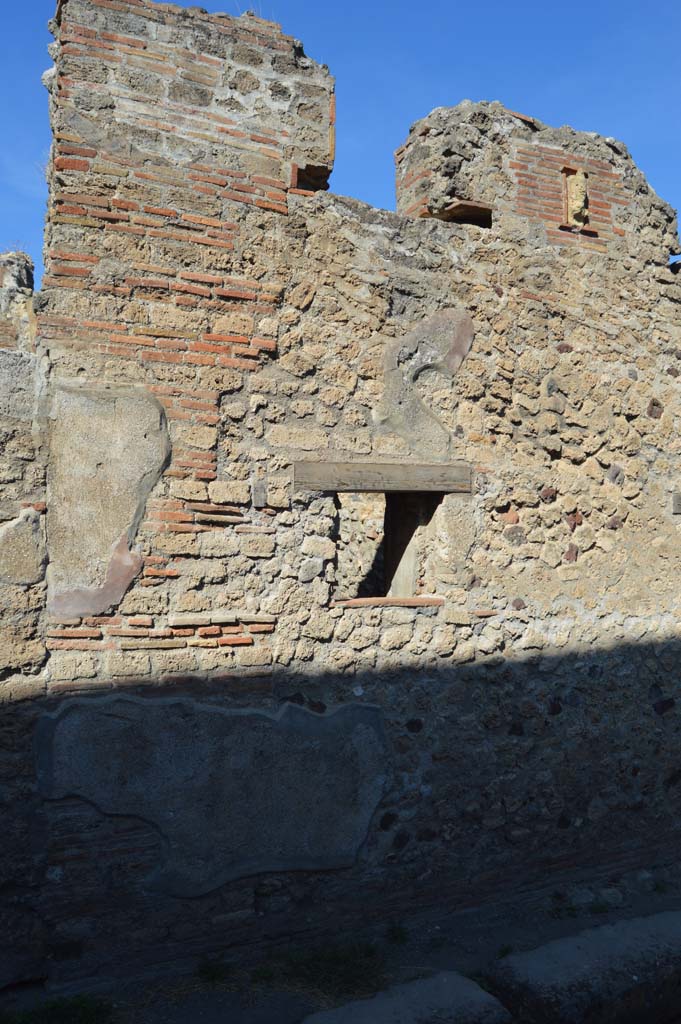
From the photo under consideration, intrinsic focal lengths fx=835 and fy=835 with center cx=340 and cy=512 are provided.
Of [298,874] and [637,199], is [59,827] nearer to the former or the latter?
[298,874]

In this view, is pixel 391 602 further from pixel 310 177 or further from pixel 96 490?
pixel 310 177

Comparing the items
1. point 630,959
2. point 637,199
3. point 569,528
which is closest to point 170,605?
point 569,528

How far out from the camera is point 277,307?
3828 millimetres

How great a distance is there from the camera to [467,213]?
448cm

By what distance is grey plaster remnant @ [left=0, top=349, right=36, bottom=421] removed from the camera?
327cm

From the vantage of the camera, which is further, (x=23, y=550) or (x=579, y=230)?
(x=579, y=230)

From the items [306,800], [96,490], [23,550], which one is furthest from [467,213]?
[306,800]

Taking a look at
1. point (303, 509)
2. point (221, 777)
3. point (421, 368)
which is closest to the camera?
point (221, 777)

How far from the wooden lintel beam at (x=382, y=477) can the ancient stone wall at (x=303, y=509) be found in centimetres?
2

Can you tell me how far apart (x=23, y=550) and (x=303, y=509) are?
1.22 metres

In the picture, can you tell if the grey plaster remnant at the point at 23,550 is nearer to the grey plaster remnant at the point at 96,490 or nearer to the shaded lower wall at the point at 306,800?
the grey plaster remnant at the point at 96,490

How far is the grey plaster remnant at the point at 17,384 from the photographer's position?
3271 mm

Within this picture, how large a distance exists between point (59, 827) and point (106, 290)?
2174 mm

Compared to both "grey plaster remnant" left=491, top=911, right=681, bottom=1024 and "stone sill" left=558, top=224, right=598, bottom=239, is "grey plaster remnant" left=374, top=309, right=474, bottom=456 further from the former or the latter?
"grey plaster remnant" left=491, top=911, right=681, bottom=1024
